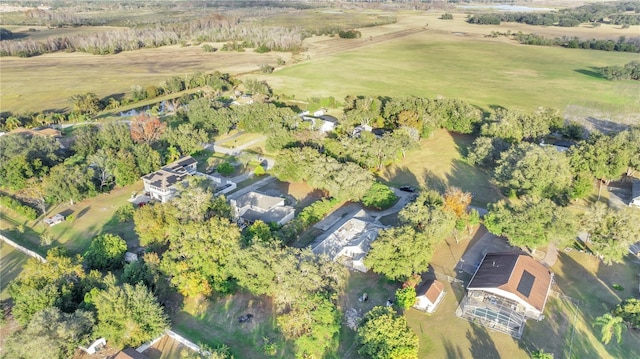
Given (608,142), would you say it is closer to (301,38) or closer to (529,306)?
(529,306)

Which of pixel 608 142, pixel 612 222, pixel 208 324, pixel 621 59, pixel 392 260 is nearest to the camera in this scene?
pixel 208 324

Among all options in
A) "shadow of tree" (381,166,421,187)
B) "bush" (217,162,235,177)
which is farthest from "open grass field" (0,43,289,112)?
"shadow of tree" (381,166,421,187)

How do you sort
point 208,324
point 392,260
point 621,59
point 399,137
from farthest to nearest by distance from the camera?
point 621,59 → point 399,137 → point 392,260 → point 208,324

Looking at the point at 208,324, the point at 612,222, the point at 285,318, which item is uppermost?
the point at 612,222

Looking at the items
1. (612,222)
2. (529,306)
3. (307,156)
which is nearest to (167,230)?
(307,156)

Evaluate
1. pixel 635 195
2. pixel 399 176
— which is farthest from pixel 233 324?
pixel 635 195

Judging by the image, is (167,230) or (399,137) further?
(399,137)
